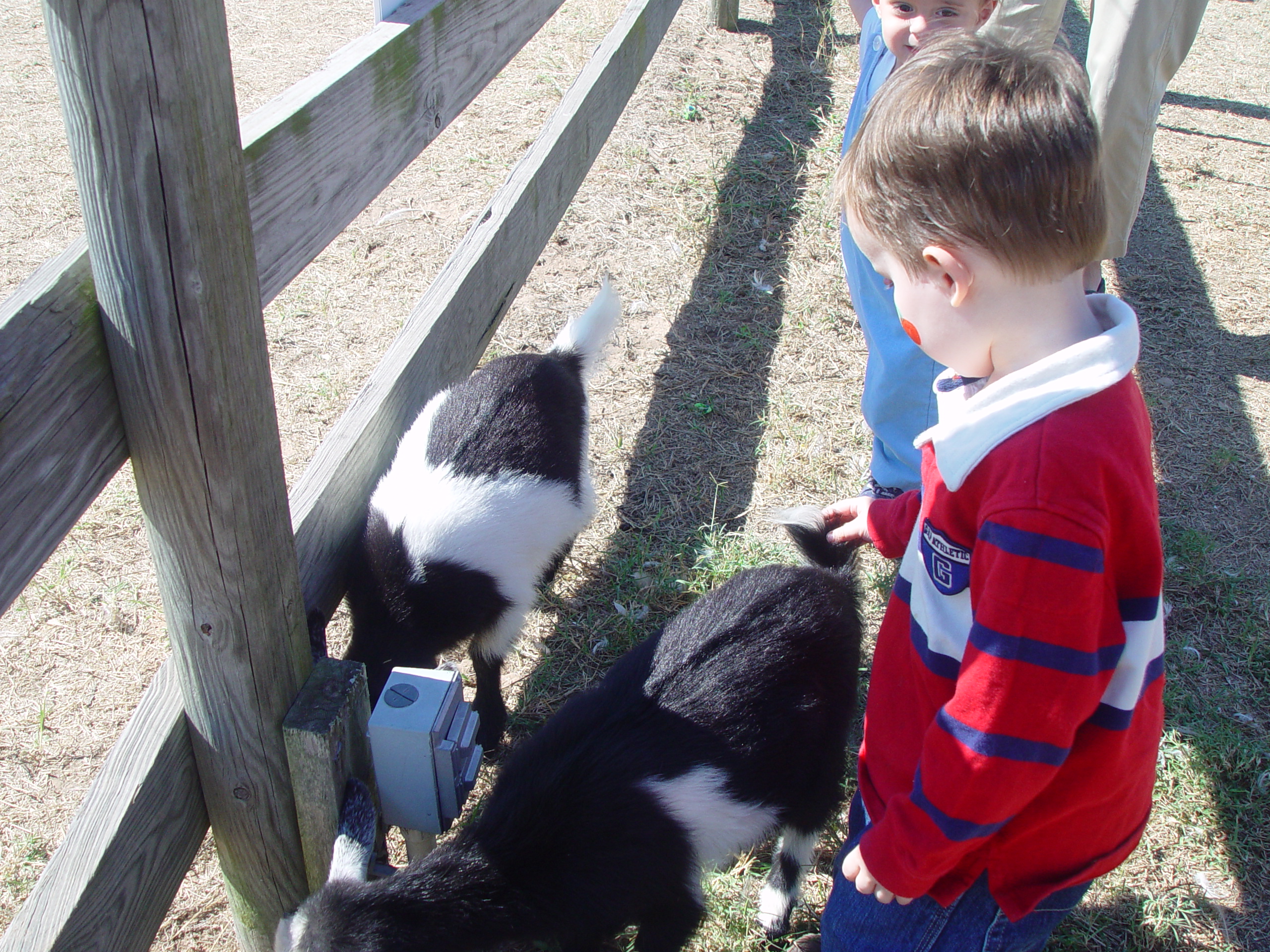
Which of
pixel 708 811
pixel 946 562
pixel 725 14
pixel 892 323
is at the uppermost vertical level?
Result: pixel 946 562

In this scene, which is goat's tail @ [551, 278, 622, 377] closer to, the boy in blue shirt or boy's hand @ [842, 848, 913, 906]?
the boy in blue shirt

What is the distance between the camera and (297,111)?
1771mm

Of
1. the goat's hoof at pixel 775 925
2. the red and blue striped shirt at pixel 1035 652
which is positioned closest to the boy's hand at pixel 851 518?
the red and blue striped shirt at pixel 1035 652

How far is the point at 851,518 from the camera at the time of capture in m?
2.21

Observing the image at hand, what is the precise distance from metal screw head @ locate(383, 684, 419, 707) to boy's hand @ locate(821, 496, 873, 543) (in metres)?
0.97

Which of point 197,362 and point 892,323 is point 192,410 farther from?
point 892,323

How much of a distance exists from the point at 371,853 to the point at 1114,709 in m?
1.38

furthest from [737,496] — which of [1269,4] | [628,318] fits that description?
[1269,4]

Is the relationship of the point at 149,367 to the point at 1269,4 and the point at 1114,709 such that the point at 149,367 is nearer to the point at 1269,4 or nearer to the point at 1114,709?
the point at 1114,709

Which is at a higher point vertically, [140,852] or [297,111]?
[297,111]

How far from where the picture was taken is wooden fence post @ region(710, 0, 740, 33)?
24.7 ft

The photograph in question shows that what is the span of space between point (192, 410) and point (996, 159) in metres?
1.16

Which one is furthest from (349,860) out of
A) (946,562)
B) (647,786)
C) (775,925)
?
(946,562)

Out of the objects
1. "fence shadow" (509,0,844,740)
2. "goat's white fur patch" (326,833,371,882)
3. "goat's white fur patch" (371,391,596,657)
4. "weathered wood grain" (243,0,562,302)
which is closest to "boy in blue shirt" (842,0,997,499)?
"fence shadow" (509,0,844,740)
